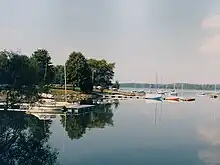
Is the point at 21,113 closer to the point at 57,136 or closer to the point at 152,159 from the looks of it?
the point at 57,136

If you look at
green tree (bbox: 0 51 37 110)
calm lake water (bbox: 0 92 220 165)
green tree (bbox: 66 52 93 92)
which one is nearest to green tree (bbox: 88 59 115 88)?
green tree (bbox: 66 52 93 92)

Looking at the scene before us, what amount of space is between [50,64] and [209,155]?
3819 centimetres

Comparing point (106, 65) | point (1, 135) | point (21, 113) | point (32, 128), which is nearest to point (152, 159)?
point (1, 135)

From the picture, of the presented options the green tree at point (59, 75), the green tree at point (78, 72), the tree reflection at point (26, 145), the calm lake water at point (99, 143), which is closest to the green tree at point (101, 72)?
the green tree at point (59, 75)

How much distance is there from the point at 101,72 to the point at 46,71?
26.0m

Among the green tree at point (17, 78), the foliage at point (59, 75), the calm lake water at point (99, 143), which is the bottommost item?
the calm lake water at point (99, 143)

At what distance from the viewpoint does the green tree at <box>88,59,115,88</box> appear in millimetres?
71625

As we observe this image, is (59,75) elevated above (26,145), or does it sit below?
above

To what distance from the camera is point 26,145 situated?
16891mm

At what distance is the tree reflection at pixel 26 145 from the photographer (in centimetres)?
1371

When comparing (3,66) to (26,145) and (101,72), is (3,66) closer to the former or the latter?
(26,145)

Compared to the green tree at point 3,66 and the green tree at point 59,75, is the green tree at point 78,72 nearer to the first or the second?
the green tree at point 59,75

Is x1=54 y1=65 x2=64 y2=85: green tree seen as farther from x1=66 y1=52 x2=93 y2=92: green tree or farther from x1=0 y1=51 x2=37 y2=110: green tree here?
x1=0 y1=51 x2=37 y2=110: green tree

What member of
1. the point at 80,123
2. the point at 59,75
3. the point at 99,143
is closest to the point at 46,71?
the point at 59,75
